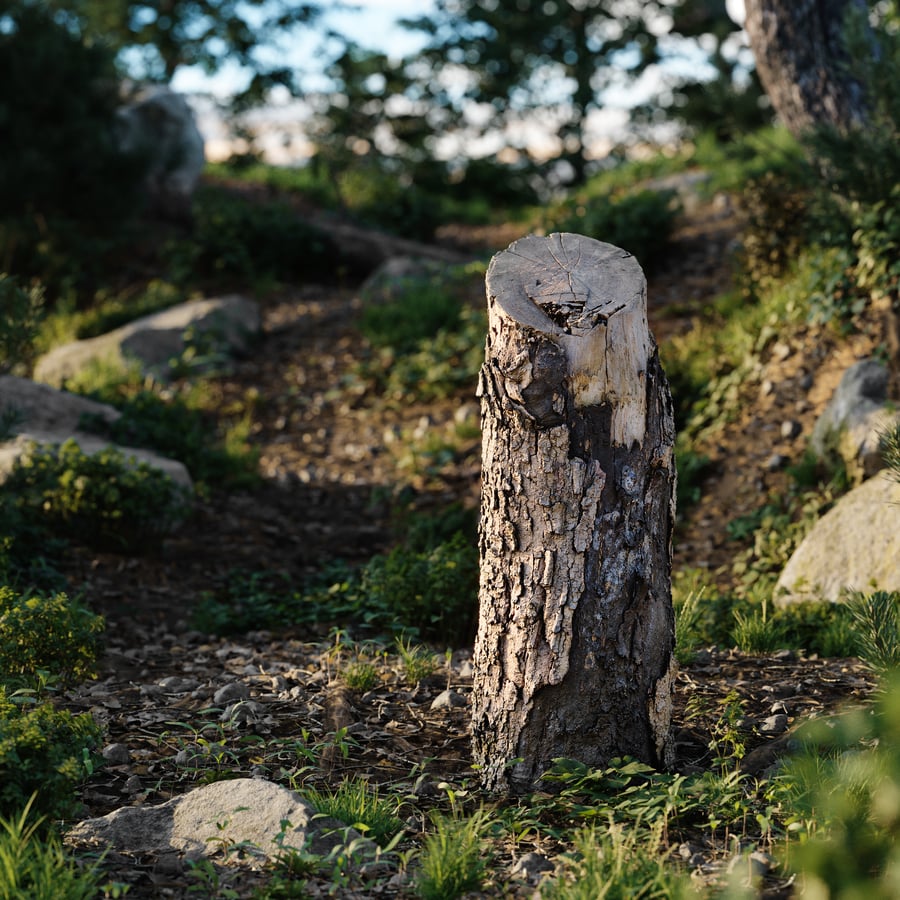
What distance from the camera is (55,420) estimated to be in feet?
24.2

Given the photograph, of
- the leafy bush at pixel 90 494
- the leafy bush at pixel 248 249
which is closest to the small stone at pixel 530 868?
the leafy bush at pixel 90 494

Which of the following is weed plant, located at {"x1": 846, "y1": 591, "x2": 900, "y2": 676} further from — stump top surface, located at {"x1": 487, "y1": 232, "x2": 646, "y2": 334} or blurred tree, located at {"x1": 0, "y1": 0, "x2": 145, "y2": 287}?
blurred tree, located at {"x1": 0, "y1": 0, "x2": 145, "y2": 287}

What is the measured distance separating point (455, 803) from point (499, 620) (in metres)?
0.61

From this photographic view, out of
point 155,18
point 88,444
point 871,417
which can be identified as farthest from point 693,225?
point 155,18

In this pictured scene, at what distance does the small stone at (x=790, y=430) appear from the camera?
6.68 metres

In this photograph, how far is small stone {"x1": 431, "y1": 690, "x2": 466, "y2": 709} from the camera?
417cm

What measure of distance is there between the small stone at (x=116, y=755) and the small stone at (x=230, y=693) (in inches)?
21.2

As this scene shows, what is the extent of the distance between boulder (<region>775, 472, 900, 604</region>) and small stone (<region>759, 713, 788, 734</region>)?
145 cm

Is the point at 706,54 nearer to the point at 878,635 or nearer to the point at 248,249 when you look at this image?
the point at 248,249

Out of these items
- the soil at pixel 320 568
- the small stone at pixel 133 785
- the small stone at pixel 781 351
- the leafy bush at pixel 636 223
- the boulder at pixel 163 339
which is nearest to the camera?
the small stone at pixel 133 785

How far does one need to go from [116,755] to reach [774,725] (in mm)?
2378

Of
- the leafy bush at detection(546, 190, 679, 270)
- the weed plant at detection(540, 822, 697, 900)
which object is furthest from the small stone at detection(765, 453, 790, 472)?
the weed plant at detection(540, 822, 697, 900)

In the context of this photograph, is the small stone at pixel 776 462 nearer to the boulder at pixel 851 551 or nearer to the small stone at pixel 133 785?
the boulder at pixel 851 551

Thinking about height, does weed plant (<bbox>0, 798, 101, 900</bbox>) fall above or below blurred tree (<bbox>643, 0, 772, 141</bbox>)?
below
